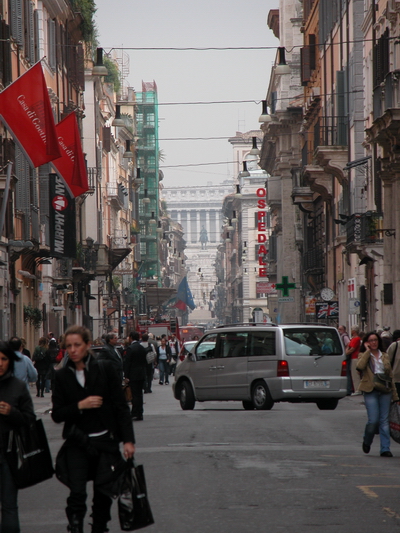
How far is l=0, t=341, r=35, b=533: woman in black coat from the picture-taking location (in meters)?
7.60

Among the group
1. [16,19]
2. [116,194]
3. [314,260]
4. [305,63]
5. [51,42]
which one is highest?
[305,63]

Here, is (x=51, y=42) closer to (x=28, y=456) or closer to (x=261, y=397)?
(x=261, y=397)

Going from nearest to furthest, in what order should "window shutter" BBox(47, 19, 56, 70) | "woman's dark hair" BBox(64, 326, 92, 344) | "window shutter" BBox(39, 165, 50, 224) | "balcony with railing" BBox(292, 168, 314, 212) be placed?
"woman's dark hair" BBox(64, 326, 92, 344), "window shutter" BBox(39, 165, 50, 224), "window shutter" BBox(47, 19, 56, 70), "balcony with railing" BBox(292, 168, 314, 212)

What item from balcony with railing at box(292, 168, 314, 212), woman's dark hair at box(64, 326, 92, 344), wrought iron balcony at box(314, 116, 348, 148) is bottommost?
woman's dark hair at box(64, 326, 92, 344)

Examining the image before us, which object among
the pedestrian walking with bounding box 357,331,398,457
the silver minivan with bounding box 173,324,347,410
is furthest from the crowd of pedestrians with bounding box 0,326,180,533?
the silver minivan with bounding box 173,324,347,410

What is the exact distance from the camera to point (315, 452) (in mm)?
14578

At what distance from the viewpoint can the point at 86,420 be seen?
768 centimetres

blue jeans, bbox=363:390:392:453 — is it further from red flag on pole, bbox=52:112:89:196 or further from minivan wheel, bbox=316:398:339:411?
red flag on pole, bbox=52:112:89:196

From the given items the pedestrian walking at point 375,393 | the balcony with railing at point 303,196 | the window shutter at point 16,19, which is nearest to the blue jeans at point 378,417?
the pedestrian walking at point 375,393

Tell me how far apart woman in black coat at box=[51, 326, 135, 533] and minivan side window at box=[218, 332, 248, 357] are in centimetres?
1570

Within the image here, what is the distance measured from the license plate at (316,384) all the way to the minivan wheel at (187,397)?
276 cm

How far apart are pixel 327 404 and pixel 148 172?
10408 centimetres

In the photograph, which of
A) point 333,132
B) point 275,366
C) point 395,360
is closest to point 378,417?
point 395,360

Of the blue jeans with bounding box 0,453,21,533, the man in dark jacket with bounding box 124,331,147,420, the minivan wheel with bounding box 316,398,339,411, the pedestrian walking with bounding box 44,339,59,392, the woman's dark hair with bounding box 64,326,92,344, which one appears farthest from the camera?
the pedestrian walking with bounding box 44,339,59,392
